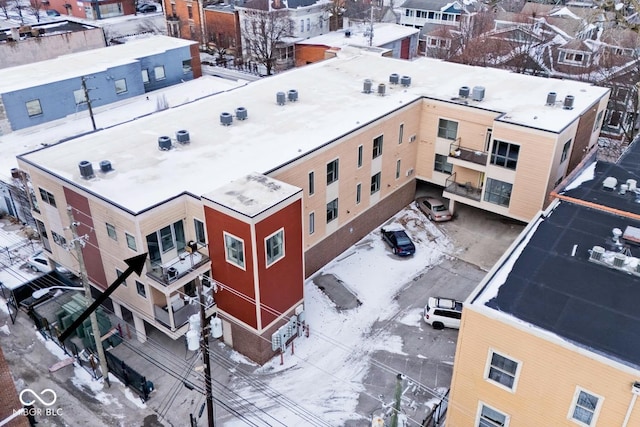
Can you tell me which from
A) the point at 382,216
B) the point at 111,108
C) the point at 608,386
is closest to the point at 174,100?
the point at 111,108

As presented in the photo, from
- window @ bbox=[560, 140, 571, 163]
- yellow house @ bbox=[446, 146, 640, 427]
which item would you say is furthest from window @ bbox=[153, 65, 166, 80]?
yellow house @ bbox=[446, 146, 640, 427]

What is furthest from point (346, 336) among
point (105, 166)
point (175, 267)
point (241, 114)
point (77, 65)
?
point (77, 65)

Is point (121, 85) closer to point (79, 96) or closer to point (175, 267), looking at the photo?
point (79, 96)

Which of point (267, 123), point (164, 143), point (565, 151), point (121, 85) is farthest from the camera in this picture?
point (121, 85)

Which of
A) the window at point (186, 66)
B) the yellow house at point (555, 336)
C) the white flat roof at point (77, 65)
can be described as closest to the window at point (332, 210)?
the yellow house at point (555, 336)

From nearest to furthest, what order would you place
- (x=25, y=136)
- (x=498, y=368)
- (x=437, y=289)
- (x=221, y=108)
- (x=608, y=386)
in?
(x=608, y=386) < (x=498, y=368) < (x=437, y=289) < (x=221, y=108) < (x=25, y=136)

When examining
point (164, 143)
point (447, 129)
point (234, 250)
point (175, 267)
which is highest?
point (164, 143)

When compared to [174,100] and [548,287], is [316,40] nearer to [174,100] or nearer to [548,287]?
[174,100]
